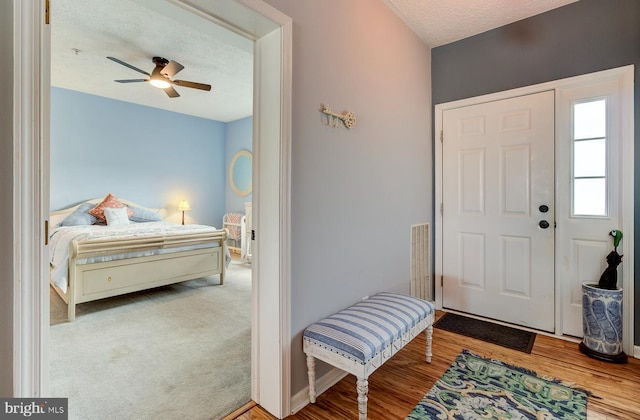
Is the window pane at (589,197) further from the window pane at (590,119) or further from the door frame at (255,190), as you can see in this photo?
the door frame at (255,190)

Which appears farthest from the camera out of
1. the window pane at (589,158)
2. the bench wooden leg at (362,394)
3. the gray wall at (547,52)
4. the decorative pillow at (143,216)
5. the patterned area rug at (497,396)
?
the decorative pillow at (143,216)

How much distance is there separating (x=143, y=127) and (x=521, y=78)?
5433 mm

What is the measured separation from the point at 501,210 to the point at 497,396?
5.17 ft

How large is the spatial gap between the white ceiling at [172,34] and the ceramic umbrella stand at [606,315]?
2029 millimetres

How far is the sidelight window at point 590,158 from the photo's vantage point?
Answer: 89.8 inches

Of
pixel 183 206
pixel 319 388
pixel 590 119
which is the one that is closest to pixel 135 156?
pixel 183 206

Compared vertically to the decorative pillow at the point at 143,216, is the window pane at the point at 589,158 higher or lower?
higher

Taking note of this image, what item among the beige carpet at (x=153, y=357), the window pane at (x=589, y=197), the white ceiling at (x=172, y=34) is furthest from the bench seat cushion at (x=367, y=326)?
the white ceiling at (x=172, y=34)

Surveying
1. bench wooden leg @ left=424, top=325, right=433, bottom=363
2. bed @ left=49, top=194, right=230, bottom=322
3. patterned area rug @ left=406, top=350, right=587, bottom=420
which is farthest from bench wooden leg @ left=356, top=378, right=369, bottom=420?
bed @ left=49, top=194, right=230, bottom=322

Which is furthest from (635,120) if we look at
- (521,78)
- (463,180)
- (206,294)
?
(206,294)

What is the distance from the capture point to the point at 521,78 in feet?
8.53

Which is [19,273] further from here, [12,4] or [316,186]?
[316,186]

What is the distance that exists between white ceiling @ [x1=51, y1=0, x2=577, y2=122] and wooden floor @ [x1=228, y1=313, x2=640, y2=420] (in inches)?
88.9

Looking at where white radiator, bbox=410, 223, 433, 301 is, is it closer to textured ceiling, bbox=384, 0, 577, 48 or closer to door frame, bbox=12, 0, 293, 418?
door frame, bbox=12, 0, 293, 418
